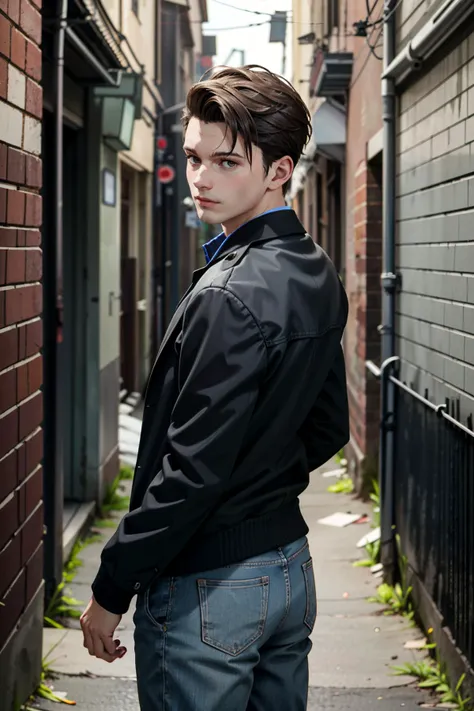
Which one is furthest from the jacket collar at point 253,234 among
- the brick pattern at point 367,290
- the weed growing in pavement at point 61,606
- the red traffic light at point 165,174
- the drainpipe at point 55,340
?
the red traffic light at point 165,174

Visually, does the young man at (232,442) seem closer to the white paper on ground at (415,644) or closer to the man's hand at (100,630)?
the man's hand at (100,630)

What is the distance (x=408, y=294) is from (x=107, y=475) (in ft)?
10.1

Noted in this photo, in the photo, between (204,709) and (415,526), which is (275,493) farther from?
(415,526)

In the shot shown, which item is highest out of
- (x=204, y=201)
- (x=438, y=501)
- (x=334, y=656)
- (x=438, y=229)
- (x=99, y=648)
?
(x=438, y=229)

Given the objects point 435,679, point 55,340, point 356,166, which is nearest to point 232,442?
point 435,679

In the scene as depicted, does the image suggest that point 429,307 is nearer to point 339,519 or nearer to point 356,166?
point 339,519

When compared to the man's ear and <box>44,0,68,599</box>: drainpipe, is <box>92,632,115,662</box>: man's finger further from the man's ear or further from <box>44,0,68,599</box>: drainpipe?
<box>44,0,68,599</box>: drainpipe

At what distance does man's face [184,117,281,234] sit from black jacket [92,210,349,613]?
52 mm

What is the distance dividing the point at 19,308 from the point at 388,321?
253cm

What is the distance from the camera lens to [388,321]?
551 cm

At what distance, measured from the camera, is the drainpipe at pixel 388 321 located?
5.48 m

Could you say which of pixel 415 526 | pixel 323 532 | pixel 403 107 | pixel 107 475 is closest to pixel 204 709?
pixel 415 526

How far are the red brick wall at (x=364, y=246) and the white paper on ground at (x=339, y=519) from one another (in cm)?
50

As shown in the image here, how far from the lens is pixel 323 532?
6.82 meters
